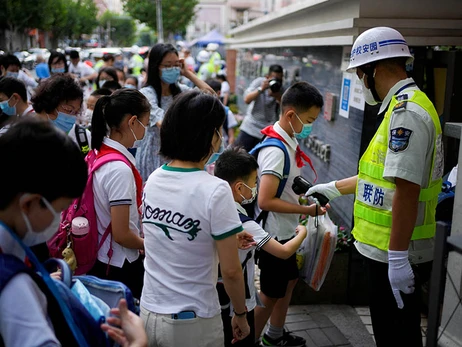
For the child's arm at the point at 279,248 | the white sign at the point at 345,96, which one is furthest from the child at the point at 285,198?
the white sign at the point at 345,96

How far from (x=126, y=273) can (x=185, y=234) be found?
0.90m

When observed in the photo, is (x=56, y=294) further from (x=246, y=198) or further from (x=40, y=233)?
(x=246, y=198)

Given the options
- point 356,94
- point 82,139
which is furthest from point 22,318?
point 356,94

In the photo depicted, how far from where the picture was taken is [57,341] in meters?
1.38

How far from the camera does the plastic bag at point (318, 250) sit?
11.5 ft

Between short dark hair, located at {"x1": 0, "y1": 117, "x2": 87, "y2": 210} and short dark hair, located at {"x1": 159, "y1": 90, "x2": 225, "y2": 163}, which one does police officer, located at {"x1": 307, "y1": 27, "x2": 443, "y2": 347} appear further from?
short dark hair, located at {"x1": 0, "y1": 117, "x2": 87, "y2": 210}

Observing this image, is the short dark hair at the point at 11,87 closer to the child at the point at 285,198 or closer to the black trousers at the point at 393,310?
the child at the point at 285,198

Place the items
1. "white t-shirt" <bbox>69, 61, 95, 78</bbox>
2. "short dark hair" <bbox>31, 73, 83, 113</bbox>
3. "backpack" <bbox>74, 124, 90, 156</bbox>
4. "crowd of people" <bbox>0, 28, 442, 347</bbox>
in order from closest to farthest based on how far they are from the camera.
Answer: "crowd of people" <bbox>0, 28, 442, 347</bbox> < "short dark hair" <bbox>31, 73, 83, 113</bbox> < "backpack" <bbox>74, 124, 90, 156</bbox> < "white t-shirt" <bbox>69, 61, 95, 78</bbox>

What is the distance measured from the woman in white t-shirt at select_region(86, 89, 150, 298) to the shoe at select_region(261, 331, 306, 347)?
1.25 metres

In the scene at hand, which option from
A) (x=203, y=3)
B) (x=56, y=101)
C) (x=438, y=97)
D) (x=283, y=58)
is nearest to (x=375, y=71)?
(x=438, y=97)

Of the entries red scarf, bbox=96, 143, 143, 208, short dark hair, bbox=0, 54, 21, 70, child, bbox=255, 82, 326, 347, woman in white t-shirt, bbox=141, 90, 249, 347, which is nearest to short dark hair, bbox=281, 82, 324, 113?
child, bbox=255, 82, 326, 347

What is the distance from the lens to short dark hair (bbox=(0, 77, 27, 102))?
468 centimetres

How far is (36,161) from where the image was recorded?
4.64 ft

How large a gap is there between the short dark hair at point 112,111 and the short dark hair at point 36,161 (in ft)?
4.73
